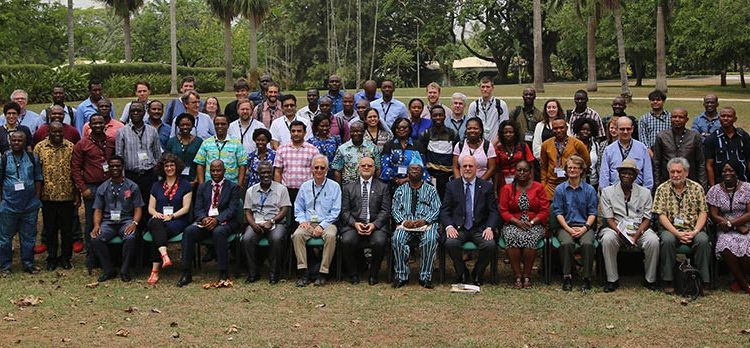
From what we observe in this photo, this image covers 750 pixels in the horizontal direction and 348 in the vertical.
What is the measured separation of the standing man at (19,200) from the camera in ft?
30.2

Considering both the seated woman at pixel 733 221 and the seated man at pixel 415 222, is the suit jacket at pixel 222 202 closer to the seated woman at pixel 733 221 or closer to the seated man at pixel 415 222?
the seated man at pixel 415 222

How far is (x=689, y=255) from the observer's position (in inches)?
331

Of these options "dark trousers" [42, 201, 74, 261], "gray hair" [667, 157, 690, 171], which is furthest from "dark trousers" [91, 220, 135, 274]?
"gray hair" [667, 157, 690, 171]

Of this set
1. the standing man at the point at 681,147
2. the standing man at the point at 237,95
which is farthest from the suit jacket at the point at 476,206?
the standing man at the point at 237,95

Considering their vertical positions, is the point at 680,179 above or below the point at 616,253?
above

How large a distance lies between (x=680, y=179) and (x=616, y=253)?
39.5 inches

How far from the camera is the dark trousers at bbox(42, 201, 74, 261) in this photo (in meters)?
9.57

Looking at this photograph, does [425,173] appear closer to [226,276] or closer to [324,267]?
[324,267]

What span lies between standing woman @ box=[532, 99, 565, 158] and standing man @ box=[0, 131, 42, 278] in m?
5.77

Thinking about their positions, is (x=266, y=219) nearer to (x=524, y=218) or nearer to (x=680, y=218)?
(x=524, y=218)

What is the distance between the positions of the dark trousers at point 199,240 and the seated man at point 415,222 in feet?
6.03

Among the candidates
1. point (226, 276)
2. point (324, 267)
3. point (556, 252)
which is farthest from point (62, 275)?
point (556, 252)

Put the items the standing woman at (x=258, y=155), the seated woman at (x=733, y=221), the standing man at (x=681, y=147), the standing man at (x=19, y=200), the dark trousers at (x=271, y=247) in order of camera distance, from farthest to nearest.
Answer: the standing woman at (x=258, y=155) < the standing man at (x=19, y=200) < the standing man at (x=681, y=147) < the dark trousers at (x=271, y=247) < the seated woman at (x=733, y=221)

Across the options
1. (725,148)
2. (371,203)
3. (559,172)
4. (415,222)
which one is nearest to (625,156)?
(559,172)
